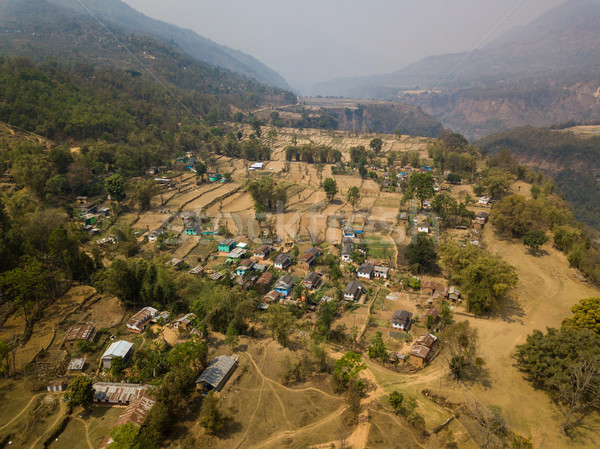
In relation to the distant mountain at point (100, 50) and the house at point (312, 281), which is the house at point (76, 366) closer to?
the house at point (312, 281)

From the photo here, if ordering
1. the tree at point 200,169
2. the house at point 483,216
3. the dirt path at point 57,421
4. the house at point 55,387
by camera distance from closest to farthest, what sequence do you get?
1. the dirt path at point 57,421
2. the house at point 55,387
3. the house at point 483,216
4. the tree at point 200,169

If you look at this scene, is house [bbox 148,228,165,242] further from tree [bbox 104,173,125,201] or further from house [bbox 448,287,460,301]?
house [bbox 448,287,460,301]

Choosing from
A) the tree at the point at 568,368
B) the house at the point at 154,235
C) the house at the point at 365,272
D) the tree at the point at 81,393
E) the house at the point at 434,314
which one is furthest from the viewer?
the house at the point at 154,235

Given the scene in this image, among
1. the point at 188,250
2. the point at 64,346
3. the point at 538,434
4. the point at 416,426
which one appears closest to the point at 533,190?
the point at 538,434

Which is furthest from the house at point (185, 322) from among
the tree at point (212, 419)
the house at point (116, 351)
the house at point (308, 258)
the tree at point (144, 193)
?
the tree at point (144, 193)

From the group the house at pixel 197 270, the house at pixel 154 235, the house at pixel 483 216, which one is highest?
the house at pixel 483 216

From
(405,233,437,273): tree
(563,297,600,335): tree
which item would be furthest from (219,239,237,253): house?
(563,297,600,335): tree
